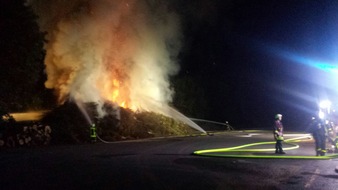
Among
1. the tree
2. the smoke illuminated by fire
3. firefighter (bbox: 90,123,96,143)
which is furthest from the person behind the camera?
the smoke illuminated by fire

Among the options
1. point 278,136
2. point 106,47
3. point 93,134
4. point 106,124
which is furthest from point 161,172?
point 106,47

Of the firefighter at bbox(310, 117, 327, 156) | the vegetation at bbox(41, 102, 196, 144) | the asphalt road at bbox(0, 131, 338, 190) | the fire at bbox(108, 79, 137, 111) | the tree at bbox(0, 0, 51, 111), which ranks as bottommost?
the asphalt road at bbox(0, 131, 338, 190)

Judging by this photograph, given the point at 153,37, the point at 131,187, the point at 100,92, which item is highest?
the point at 153,37

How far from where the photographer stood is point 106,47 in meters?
26.6

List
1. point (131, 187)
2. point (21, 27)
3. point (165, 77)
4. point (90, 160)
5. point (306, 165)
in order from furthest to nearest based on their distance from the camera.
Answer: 1. point (165, 77)
2. point (21, 27)
3. point (90, 160)
4. point (306, 165)
5. point (131, 187)

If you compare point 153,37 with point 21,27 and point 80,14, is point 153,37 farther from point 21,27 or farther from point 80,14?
point 21,27

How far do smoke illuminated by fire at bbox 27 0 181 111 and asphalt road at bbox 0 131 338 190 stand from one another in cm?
1154

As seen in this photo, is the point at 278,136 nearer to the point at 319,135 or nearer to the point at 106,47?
the point at 319,135

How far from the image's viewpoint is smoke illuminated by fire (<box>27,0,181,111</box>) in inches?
1022

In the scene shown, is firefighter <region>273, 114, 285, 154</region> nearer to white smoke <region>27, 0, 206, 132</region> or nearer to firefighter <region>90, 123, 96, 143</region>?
firefighter <region>90, 123, 96, 143</region>

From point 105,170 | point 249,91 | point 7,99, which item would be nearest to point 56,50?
point 7,99

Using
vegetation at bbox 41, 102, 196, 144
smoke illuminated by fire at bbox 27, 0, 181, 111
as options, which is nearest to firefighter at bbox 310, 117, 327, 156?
vegetation at bbox 41, 102, 196, 144

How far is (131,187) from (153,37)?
20.5 m

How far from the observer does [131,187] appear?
8.81 metres
